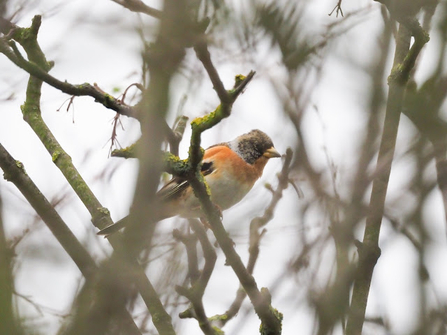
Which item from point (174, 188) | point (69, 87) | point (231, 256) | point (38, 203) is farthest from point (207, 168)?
point (69, 87)

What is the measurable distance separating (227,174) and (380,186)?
2.66m

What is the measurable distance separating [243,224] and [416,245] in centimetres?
118

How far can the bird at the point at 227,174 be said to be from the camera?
20.7 feet

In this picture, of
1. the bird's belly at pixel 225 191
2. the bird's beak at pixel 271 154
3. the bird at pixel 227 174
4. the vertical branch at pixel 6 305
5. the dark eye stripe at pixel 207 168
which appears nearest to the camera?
the vertical branch at pixel 6 305

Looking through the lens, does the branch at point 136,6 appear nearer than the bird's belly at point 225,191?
Yes

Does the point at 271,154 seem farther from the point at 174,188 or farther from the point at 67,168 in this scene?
the point at 67,168

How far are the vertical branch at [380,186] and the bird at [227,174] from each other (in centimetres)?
203

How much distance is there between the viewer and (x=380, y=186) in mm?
4328

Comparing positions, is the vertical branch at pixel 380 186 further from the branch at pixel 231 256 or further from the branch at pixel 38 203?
the branch at pixel 38 203

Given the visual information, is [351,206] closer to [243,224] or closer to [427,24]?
[243,224]

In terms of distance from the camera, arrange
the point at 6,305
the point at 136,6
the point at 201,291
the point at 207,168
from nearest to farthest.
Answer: the point at 6,305 → the point at 201,291 → the point at 136,6 → the point at 207,168

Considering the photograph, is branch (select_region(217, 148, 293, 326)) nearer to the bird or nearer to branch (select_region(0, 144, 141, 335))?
the bird

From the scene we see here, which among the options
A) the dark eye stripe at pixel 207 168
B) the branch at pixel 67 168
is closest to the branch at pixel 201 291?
the branch at pixel 67 168

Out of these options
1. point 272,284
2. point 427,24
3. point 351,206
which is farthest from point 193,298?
point 427,24
